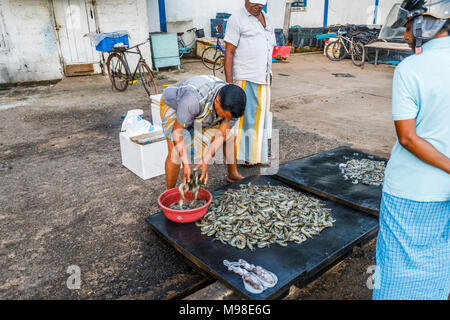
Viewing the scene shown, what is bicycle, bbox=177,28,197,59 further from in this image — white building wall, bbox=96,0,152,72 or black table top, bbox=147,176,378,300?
black table top, bbox=147,176,378,300

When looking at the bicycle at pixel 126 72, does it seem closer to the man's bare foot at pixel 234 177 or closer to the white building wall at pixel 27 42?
the white building wall at pixel 27 42

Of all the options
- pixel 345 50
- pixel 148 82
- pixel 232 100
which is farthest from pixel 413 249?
pixel 345 50

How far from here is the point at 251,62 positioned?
3883 millimetres

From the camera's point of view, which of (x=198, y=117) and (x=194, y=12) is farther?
(x=194, y=12)

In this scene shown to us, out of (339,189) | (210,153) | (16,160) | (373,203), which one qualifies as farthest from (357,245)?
(16,160)

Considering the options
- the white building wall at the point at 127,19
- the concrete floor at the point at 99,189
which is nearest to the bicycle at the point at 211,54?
the white building wall at the point at 127,19

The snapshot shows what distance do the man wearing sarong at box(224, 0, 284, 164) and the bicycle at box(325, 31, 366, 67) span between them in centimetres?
924

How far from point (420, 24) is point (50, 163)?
4432 millimetres

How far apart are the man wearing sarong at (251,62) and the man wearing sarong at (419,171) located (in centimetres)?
194

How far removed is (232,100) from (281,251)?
1168mm

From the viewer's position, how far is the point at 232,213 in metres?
2.96

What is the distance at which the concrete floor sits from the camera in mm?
2596

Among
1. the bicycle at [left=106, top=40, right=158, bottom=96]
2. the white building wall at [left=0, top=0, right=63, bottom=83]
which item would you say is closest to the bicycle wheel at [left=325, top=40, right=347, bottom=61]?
the bicycle at [left=106, top=40, right=158, bottom=96]

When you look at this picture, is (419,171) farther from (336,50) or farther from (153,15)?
(336,50)
